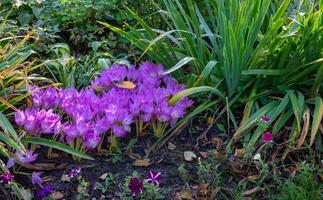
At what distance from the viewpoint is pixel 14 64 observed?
3.04 meters

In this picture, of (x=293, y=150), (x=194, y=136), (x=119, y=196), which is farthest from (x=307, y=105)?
(x=119, y=196)

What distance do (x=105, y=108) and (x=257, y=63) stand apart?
920 mm

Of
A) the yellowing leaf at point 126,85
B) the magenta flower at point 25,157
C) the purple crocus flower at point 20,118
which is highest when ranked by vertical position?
the purple crocus flower at point 20,118

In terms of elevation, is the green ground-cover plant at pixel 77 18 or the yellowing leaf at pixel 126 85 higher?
the green ground-cover plant at pixel 77 18

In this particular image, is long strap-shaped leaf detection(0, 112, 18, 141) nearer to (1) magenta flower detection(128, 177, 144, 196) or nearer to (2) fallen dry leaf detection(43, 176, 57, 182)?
(2) fallen dry leaf detection(43, 176, 57, 182)

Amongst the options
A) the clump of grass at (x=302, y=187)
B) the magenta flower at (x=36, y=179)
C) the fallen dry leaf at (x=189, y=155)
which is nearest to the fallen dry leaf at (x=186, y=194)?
the fallen dry leaf at (x=189, y=155)

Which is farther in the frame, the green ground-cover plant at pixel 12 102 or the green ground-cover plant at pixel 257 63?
the green ground-cover plant at pixel 257 63

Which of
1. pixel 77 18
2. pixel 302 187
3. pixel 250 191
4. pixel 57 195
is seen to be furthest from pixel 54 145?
pixel 77 18

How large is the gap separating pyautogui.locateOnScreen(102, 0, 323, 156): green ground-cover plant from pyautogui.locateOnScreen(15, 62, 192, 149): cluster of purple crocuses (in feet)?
0.66

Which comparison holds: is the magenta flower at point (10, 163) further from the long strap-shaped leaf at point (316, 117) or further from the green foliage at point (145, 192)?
the long strap-shaped leaf at point (316, 117)

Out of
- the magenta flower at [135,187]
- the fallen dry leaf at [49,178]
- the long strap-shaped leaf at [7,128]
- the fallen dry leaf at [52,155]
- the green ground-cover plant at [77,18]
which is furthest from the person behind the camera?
the green ground-cover plant at [77,18]

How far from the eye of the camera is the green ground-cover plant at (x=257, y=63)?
300 centimetres

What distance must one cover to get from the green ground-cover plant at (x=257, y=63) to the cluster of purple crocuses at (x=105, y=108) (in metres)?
0.20

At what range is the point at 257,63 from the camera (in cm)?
317
